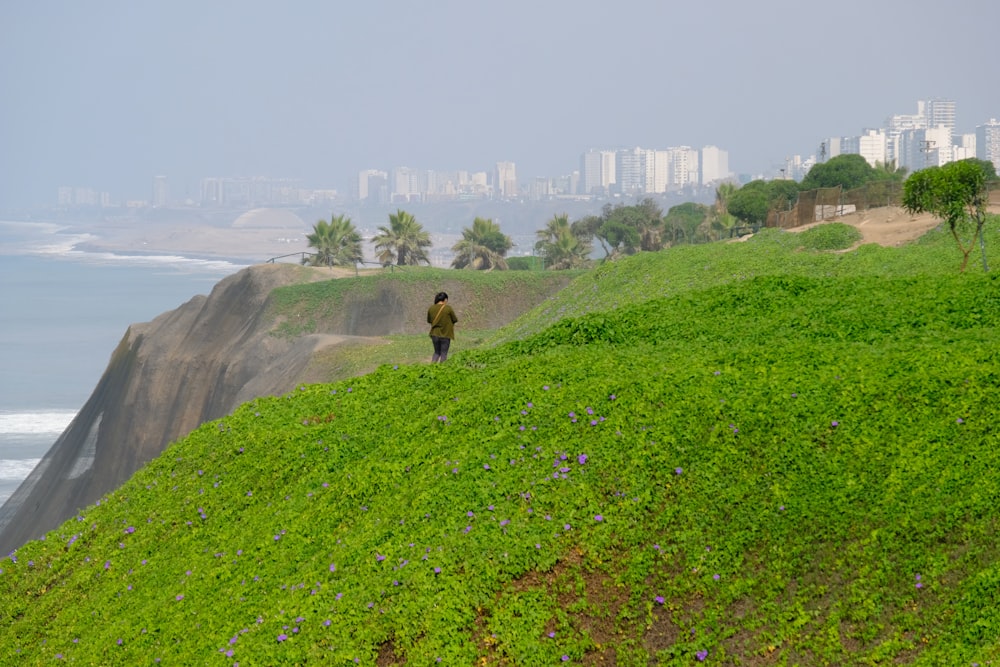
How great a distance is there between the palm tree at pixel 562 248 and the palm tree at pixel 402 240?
614 inches

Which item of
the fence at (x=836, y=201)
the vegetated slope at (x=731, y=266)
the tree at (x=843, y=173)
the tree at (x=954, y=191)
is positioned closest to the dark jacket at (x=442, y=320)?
the vegetated slope at (x=731, y=266)

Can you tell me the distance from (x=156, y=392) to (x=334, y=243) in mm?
36975

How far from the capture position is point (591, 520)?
12.8m

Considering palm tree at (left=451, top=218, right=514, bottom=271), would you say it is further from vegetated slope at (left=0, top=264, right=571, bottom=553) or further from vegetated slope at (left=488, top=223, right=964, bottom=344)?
vegetated slope at (left=488, top=223, right=964, bottom=344)

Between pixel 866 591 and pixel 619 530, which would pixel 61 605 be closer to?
pixel 619 530

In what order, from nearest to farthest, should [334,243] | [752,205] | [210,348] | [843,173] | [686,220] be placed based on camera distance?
[843,173] → [210,348] → [752,205] → [334,243] → [686,220]

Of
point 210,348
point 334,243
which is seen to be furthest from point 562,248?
point 210,348

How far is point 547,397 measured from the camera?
15602 millimetres

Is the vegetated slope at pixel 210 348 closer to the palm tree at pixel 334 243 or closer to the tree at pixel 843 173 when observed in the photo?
the tree at pixel 843 173

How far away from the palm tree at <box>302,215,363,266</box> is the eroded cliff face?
78.0ft

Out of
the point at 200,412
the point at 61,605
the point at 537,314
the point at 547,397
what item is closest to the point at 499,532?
the point at 547,397

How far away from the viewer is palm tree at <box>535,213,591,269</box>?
382 feet

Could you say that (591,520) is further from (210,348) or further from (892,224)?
(210,348)

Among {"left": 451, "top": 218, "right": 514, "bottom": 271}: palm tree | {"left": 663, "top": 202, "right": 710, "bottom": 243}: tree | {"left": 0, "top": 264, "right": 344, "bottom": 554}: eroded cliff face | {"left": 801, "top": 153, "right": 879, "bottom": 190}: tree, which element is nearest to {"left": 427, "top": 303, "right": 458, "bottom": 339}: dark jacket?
{"left": 0, "top": 264, "right": 344, "bottom": 554}: eroded cliff face
